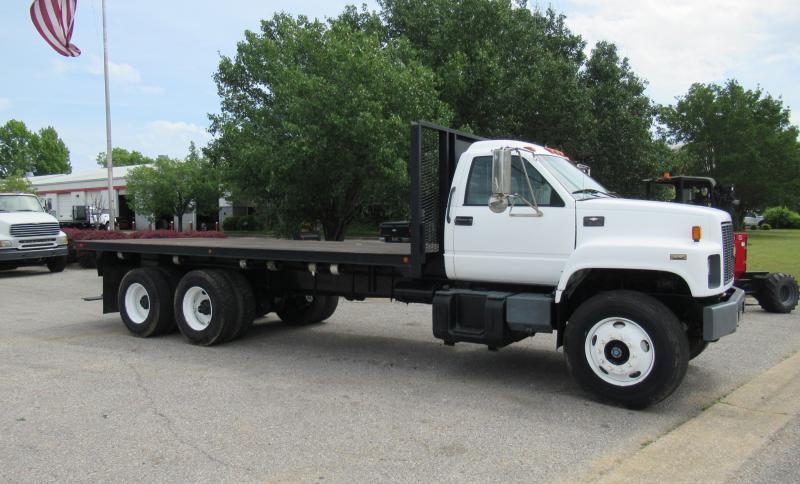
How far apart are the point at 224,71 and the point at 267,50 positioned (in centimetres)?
371

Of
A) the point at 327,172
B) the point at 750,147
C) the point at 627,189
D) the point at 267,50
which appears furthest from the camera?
the point at 750,147

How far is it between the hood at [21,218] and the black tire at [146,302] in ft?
35.8

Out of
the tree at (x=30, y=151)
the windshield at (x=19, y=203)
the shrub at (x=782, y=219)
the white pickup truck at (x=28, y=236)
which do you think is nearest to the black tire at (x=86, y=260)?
the white pickup truck at (x=28, y=236)

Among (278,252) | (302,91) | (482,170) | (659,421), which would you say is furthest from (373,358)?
(302,91)

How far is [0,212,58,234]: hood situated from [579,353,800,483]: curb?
1842cm

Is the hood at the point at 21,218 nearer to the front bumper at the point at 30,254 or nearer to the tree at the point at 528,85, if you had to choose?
the front bumper at the point at 30,254

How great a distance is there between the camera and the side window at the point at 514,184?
6.40 m

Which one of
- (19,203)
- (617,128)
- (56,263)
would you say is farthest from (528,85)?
(19,203)

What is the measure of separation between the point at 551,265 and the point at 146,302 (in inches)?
237

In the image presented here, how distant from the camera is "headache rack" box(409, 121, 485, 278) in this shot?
22.2 feet

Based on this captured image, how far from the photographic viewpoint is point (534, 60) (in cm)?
2153

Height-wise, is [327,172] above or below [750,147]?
below

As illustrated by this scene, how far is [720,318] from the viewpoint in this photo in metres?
5.80

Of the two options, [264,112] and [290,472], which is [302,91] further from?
[290,472]
